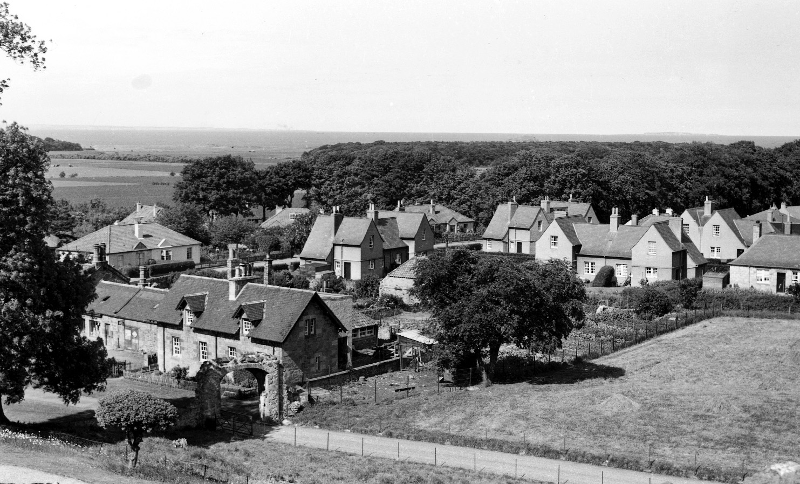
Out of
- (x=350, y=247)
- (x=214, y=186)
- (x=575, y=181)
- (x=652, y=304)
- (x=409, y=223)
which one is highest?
(x=575, y=181)

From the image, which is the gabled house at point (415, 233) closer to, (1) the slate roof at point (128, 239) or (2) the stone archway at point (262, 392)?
(1) the slate roof at point (128, 239)

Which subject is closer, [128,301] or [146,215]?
[128,301]

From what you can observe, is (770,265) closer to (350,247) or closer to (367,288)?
(367,288)

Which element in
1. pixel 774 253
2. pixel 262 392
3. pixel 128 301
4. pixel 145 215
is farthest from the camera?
pixel 145 215

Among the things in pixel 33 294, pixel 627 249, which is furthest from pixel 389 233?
pixel 33 294

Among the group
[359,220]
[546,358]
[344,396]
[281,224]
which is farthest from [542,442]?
[281,224]

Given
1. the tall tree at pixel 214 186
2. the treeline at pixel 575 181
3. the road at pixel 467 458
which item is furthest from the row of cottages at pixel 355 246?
the road at pixel 467 458

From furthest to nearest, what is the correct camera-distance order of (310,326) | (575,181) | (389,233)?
(575,181), (389,233), (310,326)
